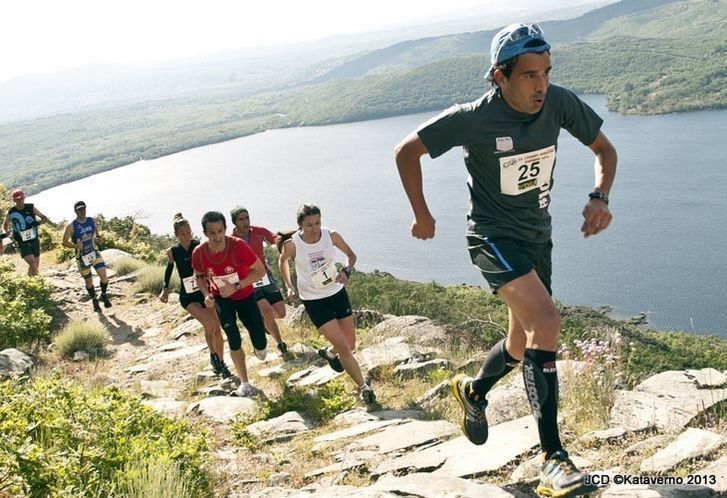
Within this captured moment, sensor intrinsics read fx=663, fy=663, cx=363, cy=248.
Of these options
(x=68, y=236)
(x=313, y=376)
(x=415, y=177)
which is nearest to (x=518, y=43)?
(x=415, y=177)

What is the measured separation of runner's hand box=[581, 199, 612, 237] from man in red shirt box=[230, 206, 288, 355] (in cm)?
460

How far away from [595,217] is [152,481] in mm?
2349

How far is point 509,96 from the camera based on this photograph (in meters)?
2.95

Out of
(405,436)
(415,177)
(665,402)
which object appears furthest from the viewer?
(405,436)

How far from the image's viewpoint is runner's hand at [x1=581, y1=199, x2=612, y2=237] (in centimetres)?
308

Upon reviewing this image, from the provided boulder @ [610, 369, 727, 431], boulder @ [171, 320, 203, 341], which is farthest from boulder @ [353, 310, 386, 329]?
boulder @ [610, 369, 727, 431]

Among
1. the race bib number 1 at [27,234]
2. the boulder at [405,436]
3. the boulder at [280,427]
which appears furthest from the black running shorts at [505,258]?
the race bib number 1 at [27,234]

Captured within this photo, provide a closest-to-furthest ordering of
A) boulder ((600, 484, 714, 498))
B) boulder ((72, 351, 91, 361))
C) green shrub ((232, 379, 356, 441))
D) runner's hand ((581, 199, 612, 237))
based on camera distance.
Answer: boulder ((600, 484, 714, 498)), runner's hand ((581, 199, 612, 237)), green shrub ((232, 379, 356, 441)), boulder ((72, 351, 91, 361))

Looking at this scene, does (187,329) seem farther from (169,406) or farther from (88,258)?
(169,406)

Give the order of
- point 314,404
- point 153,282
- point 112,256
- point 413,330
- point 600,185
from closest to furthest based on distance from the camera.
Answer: point 600,185, point 314,404, point 413,330, point 153,282, point 112,256

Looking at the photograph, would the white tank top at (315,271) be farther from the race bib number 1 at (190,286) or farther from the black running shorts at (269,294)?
the black running shorts at (269,294)

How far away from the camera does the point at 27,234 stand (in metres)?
11.0

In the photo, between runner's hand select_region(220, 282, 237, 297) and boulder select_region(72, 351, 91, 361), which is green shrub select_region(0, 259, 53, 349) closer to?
boulder select_region(72, 351, 91, 361)

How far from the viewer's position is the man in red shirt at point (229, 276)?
5785 millimetres
